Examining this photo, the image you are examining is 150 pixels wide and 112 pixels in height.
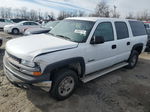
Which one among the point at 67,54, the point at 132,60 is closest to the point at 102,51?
the point at 67,54

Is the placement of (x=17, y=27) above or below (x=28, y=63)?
above

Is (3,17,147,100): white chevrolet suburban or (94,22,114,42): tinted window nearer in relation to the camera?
(3,17,147,100): white chevrolet suburban

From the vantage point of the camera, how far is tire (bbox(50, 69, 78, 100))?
9.35 ft

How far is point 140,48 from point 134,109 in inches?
137

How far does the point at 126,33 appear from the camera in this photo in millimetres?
4656

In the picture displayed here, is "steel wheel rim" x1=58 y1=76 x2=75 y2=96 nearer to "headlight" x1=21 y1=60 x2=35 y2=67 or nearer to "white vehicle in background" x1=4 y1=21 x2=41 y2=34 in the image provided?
"headlight" x1=21 y1=60 x2=35 y2=67

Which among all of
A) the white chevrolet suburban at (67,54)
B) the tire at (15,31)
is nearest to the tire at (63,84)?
the white chevrolet suburban at (67,54)

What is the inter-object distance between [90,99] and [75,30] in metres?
1.80

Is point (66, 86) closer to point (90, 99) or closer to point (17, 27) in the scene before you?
point (90, 99)

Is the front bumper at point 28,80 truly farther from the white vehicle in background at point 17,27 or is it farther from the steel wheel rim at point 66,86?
the white vehicle in background at point 17,27

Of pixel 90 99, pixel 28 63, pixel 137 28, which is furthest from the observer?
pixel 137 28

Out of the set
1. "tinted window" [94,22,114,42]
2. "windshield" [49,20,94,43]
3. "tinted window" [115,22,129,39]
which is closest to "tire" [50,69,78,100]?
"windshield" [49,20,94,43]

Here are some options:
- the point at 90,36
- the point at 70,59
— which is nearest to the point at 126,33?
the point at 90,36

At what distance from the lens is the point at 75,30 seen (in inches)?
139
